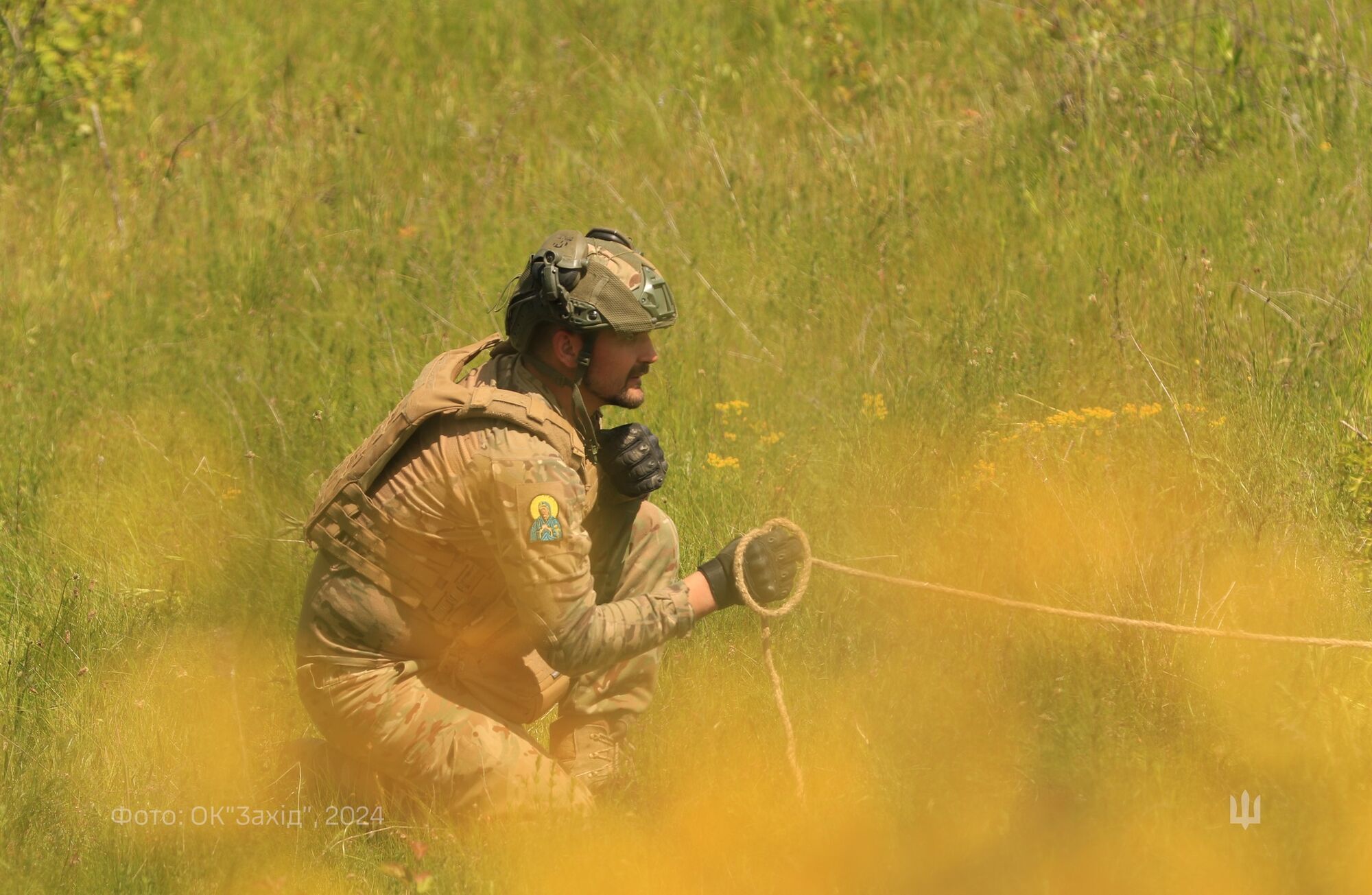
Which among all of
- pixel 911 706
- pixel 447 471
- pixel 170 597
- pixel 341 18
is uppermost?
pixel 341 18

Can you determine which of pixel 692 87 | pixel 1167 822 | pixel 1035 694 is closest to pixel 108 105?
pixel 692 87

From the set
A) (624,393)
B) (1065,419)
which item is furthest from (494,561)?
(1065,419)

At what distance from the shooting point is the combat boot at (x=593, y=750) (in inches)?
181

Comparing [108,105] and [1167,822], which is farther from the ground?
[108,105]

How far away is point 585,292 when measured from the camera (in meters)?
4.06

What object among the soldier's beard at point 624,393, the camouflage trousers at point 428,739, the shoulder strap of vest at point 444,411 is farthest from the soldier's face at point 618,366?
the camouflage trousers at point 428,739

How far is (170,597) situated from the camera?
5.54m

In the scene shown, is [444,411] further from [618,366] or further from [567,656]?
[567,656]

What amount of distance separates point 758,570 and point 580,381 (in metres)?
0.69

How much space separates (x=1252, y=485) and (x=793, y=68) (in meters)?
4.36

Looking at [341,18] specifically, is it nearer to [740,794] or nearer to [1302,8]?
[1302,8]

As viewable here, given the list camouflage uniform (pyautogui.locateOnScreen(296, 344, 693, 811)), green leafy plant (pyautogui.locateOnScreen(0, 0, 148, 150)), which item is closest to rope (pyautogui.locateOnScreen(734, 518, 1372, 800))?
camouflage uniform (pyautogui.locateOnScreen(296, 344, 693, 811))

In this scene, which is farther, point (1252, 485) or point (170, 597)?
point (170, 597)

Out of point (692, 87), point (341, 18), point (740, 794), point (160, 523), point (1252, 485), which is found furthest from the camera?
point (341, 18)
